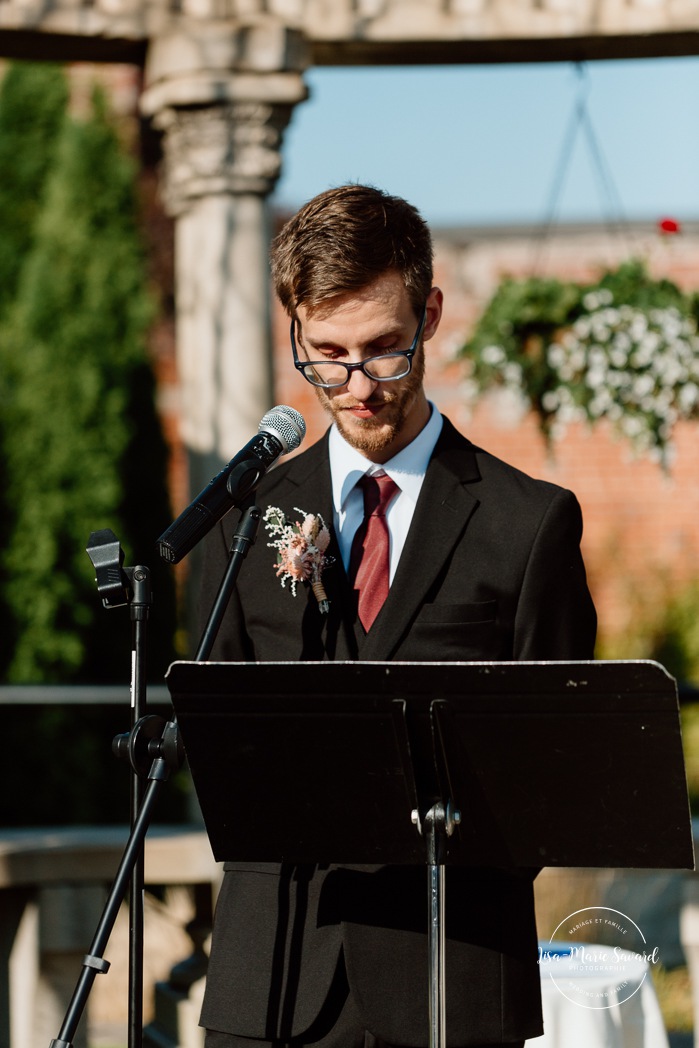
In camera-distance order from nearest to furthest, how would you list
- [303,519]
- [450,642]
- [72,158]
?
[450,642]
[303,519]
[72,158]

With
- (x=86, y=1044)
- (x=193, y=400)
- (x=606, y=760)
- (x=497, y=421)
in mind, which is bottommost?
(x=86, y=1044)

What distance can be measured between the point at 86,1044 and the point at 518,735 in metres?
2.87

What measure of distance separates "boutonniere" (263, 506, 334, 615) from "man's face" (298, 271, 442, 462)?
15cm

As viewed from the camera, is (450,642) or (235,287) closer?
(450,642)

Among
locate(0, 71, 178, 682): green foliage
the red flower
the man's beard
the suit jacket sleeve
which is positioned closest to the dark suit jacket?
the suit jacket sleeve

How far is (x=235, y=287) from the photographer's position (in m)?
4.56

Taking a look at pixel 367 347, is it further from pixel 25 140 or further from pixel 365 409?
pixel 25 140

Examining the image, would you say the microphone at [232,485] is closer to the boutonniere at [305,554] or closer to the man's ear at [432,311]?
the boutonniere at [305,554]

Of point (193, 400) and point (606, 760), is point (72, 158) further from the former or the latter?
point (606, 760)

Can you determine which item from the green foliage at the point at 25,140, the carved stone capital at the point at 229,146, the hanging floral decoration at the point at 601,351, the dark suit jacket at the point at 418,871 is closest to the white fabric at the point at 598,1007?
the dark suit jacket at the point at 418,871

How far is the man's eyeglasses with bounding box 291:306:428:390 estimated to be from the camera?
235 centimetres

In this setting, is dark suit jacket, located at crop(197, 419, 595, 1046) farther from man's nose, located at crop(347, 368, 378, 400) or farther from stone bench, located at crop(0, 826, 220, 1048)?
stone bench, located at crop(0, 826, 220, 1048)

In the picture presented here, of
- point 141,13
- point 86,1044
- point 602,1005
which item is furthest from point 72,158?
point 602,1005

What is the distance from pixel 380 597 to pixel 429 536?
12cm
